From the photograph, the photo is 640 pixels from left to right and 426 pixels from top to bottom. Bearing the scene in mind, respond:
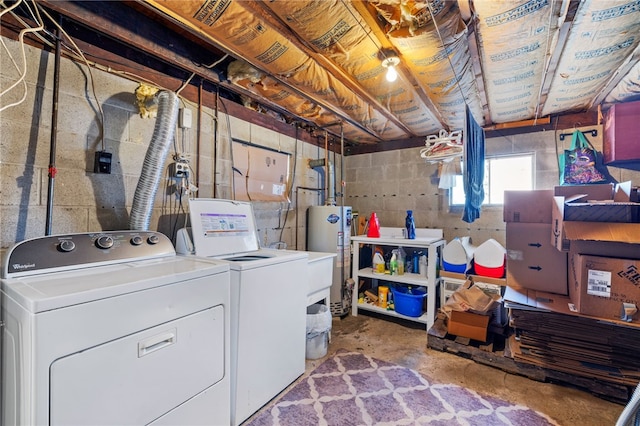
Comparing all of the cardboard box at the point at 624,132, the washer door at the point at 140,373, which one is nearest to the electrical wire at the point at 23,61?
the washer door at the point at 140,373

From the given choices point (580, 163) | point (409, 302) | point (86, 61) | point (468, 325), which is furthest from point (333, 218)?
point (580, 163)

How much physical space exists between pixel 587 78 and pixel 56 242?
3.40m

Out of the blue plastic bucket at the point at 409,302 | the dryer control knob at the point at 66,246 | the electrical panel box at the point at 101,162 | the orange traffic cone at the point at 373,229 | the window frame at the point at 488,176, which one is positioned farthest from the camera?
the orange traffic cone at the point at 373,229

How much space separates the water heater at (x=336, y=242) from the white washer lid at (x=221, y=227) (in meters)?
1.07

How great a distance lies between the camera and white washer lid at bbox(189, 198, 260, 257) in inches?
74.4

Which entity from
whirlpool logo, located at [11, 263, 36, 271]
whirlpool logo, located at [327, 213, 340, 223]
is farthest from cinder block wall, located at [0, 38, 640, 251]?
whirlpool logo, located at [327, 213, 340, 223]

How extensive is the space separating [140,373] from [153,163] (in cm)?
114

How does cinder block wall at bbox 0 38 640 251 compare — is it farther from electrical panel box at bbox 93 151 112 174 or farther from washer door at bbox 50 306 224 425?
washer door at bbox 50 306 224 425

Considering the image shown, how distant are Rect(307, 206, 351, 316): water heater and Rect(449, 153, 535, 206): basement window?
134 centimetres

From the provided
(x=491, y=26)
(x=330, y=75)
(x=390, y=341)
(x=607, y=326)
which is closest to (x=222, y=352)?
(x=390, y=341)

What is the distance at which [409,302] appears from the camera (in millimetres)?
2912

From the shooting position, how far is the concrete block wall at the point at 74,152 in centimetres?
140

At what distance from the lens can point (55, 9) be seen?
1.40 meters

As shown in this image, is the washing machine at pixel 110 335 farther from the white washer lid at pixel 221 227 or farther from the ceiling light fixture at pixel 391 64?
the ceiling light fixture at pixel 391 64
